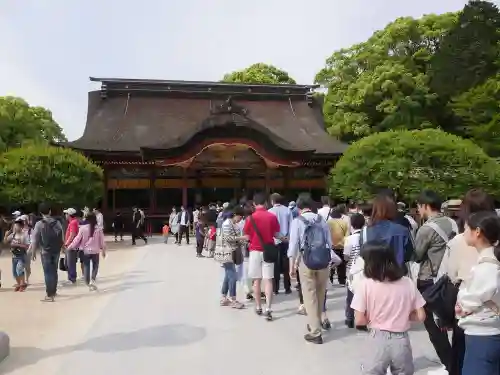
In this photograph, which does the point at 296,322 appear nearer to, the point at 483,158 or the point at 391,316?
the point at 391,316

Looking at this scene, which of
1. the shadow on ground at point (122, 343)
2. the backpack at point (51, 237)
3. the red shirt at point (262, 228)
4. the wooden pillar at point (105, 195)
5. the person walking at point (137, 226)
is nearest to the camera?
the shadow on ground at point (122, 343)

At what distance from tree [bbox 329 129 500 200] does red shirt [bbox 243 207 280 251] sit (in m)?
10.4

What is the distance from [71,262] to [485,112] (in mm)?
19935

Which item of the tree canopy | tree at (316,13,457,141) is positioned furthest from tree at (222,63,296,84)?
the tree canopy

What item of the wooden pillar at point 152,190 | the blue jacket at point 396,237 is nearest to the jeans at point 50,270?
the blue jacket at point 396,237

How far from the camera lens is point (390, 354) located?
134 inches

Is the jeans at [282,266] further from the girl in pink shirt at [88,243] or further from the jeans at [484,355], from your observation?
the jeans at [484,355]

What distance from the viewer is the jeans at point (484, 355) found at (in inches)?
126

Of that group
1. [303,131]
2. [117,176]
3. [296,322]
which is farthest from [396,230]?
[303,131]

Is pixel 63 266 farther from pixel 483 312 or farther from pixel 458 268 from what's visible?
pixel 483 312

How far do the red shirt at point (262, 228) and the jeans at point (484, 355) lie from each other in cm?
449

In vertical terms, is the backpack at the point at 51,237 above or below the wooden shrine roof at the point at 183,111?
below

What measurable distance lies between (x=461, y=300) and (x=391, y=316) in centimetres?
44

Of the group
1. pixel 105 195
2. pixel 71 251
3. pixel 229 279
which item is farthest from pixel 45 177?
pixel 229 279
